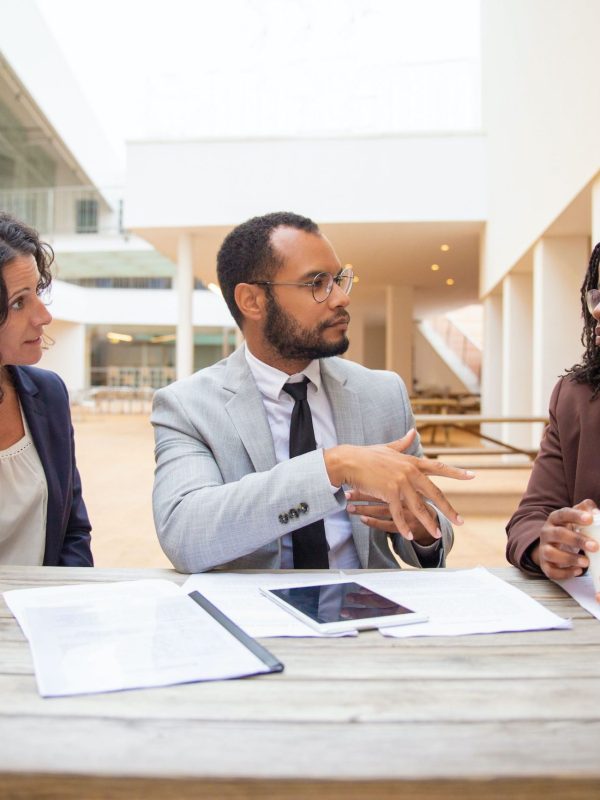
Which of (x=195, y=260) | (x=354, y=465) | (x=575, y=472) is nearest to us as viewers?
(x=354, y=465)

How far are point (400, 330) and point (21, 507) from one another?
48.9 feet

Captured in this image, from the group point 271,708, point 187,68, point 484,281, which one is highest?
point 187,68

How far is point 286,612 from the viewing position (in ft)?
3.11

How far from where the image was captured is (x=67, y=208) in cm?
1923

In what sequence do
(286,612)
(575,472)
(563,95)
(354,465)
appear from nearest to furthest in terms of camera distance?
(286,612), (354,465), (575,472), (563,95)

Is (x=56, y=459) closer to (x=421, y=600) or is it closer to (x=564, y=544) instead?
(x=421, y=600)

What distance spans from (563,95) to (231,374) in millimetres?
5330

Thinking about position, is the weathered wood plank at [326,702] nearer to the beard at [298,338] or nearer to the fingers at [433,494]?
the fingers at [433,494]

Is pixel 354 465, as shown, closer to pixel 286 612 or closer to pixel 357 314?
pixel 286 612

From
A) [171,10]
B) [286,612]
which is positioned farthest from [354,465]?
[171,10]

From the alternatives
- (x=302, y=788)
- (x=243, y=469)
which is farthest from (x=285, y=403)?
(x=302, y=788)

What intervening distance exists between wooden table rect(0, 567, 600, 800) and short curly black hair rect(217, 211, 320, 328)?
3.63ft

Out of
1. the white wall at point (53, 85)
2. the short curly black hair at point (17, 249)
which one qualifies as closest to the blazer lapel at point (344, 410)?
the short curly black hair at point (17, 249)

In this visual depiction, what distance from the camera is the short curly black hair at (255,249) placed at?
1.72m
